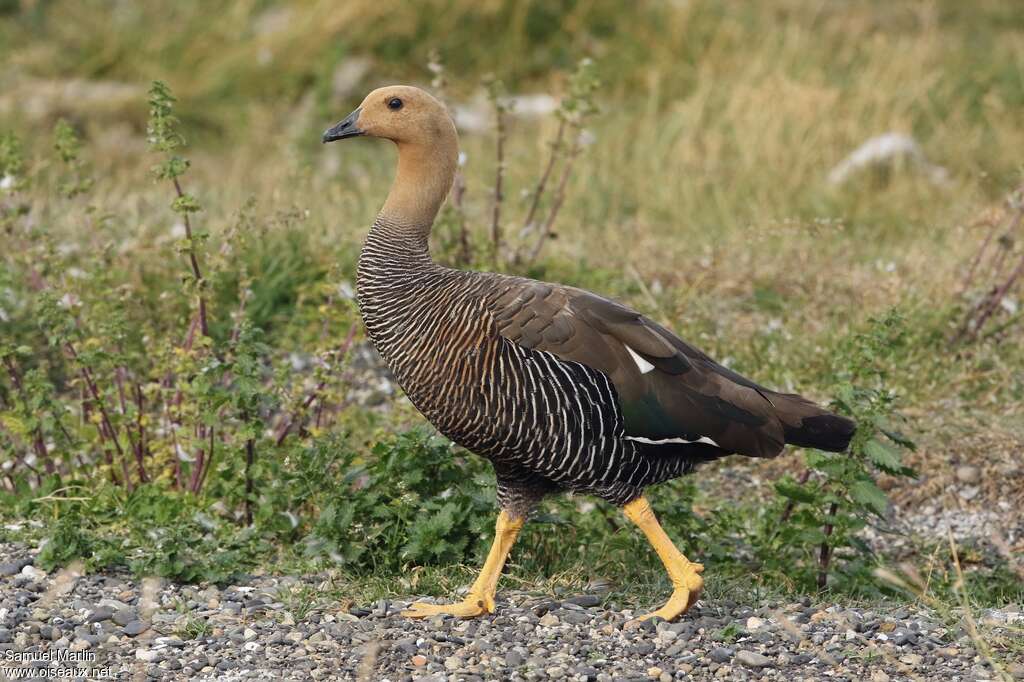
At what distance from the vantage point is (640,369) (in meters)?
4.44

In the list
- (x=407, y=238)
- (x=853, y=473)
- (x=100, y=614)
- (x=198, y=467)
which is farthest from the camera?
(x=198, y=467)

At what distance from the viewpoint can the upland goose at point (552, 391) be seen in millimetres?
4297

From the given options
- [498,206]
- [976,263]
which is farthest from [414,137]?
[976,263]

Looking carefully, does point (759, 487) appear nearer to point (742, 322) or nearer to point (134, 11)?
point (742, 322)

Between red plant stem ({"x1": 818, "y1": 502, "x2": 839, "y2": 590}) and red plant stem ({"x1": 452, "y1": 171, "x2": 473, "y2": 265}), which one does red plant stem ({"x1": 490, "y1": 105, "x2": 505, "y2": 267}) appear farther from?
red plant stem ({"x1": 818, "y1": 502, "x2": 839, "y2": 590})

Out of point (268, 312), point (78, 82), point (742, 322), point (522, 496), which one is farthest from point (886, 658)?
point (78, 82)

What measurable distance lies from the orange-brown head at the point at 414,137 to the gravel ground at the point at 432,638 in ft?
4.30

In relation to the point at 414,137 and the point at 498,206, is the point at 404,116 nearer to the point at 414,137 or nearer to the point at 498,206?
the point at 414,137

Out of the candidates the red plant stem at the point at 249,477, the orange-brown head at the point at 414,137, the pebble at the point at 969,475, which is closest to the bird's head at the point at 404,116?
the orange-brown head at the point at 414,137

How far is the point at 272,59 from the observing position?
1157cm

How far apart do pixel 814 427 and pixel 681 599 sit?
0.68 m

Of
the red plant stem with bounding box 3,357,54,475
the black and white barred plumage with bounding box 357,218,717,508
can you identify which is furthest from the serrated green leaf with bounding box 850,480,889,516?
the red plant stem with bounding box 3,357,54,475

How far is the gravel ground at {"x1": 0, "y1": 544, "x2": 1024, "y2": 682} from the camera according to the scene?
4.02 metres

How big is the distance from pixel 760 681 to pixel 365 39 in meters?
8.73
